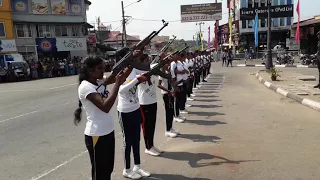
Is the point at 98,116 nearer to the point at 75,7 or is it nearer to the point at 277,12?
the point at 75,7

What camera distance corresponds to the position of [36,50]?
1329 inches

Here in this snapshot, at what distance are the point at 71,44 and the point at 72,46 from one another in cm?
28

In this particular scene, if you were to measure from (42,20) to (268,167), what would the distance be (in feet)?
115

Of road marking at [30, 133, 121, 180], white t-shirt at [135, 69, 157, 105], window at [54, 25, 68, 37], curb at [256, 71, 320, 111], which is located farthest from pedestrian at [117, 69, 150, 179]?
window at [54, 25, 68, 37]

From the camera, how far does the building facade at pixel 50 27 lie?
3344cm

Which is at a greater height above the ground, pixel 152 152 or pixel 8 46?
pixel 8 46

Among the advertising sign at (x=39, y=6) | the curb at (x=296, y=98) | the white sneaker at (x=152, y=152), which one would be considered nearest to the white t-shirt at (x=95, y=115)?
the white sneaker at (x=152, y=152)

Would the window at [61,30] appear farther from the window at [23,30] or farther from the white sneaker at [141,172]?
the white sneaker at [141,172]

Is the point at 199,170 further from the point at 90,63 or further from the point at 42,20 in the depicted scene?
the point at 42,20

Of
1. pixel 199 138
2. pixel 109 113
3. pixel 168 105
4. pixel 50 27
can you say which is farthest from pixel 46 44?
pixel 109 113

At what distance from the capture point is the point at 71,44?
36.3 metres

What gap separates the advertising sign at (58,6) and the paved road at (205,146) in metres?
29.1

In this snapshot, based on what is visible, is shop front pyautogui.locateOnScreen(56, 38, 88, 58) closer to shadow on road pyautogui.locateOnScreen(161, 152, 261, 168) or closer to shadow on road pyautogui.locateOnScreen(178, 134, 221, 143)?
shadow on road pyautogui.locateOnScreen(178, 134, 221, 143)

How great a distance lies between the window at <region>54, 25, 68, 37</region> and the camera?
120ft
